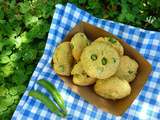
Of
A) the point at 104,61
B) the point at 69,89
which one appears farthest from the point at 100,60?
the point at 69,89

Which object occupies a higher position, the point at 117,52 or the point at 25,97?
the point at 117,52

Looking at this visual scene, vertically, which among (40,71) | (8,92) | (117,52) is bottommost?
(8,92)

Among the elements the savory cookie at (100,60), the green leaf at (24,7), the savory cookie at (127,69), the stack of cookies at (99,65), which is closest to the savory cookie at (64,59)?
the stack of cookies at (99,65)

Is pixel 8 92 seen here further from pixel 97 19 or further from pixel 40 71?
pixel 97 19

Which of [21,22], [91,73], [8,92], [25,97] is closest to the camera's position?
[91,73]

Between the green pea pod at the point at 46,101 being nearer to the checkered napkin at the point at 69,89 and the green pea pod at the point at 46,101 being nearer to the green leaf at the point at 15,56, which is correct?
the checkered napkin at the point at 69,89

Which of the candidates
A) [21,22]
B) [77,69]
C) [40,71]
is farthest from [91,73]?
[21,22]

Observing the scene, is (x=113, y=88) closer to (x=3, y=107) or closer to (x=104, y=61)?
(x=104, y=61)
